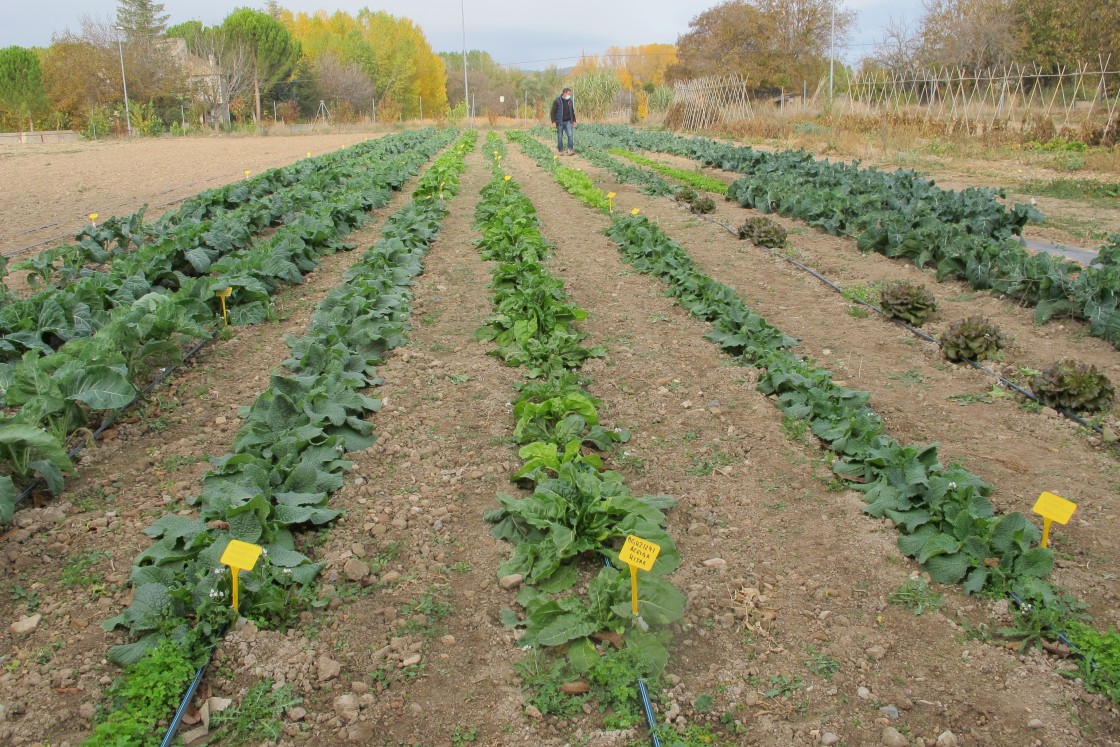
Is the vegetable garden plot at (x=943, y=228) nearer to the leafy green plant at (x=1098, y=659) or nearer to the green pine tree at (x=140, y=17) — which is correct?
the leafy green plant at (x=1098, y=659)

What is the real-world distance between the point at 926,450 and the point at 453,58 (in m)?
118

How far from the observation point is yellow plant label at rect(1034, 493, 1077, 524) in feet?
11.5

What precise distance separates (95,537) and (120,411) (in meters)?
1.57

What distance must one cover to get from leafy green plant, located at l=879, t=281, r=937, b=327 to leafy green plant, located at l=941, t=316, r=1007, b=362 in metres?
0.80

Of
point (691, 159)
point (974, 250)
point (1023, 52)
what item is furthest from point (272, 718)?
point (1023, 52)

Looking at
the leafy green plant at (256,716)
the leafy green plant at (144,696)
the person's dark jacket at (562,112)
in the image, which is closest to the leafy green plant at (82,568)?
the leafy green plant at (144,696)

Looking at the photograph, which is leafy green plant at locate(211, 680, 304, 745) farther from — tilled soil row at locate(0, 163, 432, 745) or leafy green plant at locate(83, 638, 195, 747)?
tilled soil row at locate(0, 163, 432, 745)

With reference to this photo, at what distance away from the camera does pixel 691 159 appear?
909 inches

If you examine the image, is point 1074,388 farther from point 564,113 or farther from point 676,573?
point 564,113

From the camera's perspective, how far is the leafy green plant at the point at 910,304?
A: 720 cm

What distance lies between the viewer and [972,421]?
17.6 feet

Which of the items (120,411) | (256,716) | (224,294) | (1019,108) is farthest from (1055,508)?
(1019,108)

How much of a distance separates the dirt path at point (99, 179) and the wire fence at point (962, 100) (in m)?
17.1

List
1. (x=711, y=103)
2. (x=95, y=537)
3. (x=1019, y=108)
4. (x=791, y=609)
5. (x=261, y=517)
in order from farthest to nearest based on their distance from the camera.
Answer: (x=711, y=103), (x=1019, y=108), (x=95, y=537), (x=261, y=517), (x=791, y=609)
